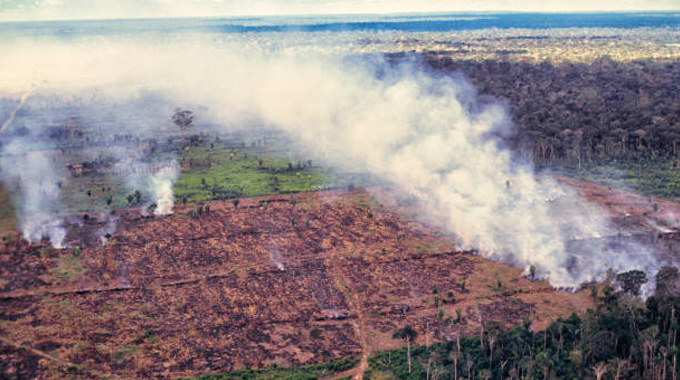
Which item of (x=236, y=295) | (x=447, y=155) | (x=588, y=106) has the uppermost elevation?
(x=588, y=106)

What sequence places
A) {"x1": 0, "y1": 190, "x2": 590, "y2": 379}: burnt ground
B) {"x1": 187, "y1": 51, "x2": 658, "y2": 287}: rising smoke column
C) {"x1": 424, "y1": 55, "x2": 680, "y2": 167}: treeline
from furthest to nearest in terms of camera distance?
{"x1": 424, "y1": 55, "x2": 680, "y2": 167}: treeline < {"x1": 187, "y1": 51, "x2": 658, "y2": 287}: rising smoke column < {"x1": 0, "y1": 190, "x2": 590, "y2": 379}: burnt ground

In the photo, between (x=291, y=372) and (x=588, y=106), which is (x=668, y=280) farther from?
(x=588, y=106)

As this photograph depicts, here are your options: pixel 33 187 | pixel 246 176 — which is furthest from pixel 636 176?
pixel 33 187

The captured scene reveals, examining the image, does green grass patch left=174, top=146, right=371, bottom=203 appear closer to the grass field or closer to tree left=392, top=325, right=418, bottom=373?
the grass field

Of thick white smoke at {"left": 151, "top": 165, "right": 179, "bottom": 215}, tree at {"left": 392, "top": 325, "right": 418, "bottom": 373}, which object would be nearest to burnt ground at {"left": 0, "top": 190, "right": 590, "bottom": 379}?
tree at {"left": 392, "top": 325, "right": 418, "bottom": 373}

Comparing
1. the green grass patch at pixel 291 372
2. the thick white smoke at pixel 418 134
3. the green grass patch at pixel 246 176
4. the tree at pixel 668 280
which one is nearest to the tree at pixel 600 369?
the tree at pixel 668 280

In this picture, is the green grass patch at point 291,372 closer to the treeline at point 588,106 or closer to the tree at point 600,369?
the tree at point 600,369
